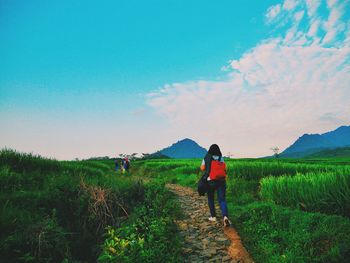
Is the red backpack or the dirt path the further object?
the red backpack

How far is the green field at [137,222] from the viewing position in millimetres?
4852

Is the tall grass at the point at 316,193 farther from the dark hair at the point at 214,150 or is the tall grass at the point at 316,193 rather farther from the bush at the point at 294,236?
the dark hair at the point at 214,150

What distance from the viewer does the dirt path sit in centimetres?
533

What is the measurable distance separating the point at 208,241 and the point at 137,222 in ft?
6.85

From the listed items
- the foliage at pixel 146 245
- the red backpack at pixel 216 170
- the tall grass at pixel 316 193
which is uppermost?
the red backpack at pixel 216 170

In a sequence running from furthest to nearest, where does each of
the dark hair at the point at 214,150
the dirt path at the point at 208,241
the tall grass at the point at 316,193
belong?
the dark hair at the point at 214,150 < the tall grass at the point at 316,193 < the dirt path at the point at 208,241

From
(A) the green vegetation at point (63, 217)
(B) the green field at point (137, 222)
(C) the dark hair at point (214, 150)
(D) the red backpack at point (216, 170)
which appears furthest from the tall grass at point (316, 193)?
(A) the green vegetation at point (63, 217)

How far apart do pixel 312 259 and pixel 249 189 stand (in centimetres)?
722

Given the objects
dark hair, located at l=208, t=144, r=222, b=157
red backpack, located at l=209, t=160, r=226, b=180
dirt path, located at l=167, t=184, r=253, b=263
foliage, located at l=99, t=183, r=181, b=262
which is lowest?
dirt path, located at l=167, t=184, r=253, b=263

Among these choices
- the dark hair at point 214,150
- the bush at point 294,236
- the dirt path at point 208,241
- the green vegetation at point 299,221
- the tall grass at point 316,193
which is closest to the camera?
the bush at point 294,236

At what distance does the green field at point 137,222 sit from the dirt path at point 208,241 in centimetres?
27

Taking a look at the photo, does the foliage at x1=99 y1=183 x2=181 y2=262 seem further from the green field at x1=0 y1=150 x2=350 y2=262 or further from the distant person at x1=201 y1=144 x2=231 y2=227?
the distant person at x1=201 y1=144 x2=231 y2=227

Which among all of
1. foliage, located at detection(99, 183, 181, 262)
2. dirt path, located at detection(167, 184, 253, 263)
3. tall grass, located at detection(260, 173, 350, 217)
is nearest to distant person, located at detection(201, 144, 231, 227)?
dirt path, located at detection(167, 184, 253, 263)

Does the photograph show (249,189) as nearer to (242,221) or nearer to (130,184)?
(242,221)
